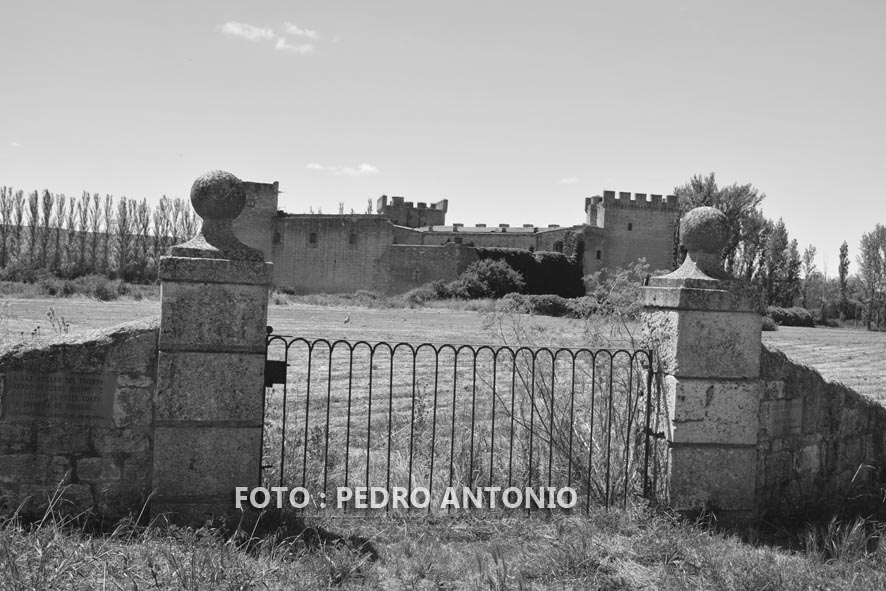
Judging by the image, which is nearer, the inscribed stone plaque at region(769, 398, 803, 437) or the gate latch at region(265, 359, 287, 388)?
the gate latch at region(265, 359, 287, 388)

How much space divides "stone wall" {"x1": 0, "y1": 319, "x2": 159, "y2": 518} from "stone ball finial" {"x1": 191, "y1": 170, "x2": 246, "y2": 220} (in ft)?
2.41

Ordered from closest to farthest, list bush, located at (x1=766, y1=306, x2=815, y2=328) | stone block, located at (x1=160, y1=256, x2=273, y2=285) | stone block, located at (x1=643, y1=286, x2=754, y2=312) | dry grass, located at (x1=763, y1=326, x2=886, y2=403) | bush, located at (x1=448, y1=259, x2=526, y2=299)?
stone block, located at (x1=160, y1=256, x2=273, y2=285), stone block, located at (x1=643, y1=286, x2=754, y2=312), dry grass, located at (x1=763, y1=326, x2=886, y2=403), bush, located at (x1=766, y1=306, x2=815, y2=328), bush, located at (x1=448, y1=259, x2=526, y2=299)

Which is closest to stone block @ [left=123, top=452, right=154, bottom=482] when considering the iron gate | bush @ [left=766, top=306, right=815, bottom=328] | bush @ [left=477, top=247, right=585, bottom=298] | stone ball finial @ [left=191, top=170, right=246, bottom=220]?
the iron gate

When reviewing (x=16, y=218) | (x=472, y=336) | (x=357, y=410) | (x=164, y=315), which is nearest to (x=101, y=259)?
(x=16, y=218)

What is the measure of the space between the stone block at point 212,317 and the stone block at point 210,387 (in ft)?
0.20

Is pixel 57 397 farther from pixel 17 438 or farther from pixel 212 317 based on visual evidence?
pixel 212 317

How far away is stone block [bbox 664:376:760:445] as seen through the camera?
478cm

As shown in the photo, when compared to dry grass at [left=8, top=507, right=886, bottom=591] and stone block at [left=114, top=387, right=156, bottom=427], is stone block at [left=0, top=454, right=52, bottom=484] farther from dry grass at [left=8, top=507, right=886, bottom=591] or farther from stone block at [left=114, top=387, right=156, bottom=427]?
stone block at [left=114, top=387, right=156, bottom=427]

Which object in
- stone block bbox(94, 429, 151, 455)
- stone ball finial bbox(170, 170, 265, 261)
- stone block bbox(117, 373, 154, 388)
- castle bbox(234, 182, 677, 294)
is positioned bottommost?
stone block bbox(94, 429, 151, 455)

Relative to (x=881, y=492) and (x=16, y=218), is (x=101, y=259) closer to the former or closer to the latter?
(x=16, y=218)

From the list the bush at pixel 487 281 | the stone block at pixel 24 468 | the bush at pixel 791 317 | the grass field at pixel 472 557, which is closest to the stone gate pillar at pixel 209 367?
the grass field at pixel 472 557

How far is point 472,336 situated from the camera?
18.0 m

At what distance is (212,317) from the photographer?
422cm

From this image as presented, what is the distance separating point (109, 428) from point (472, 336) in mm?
14108
